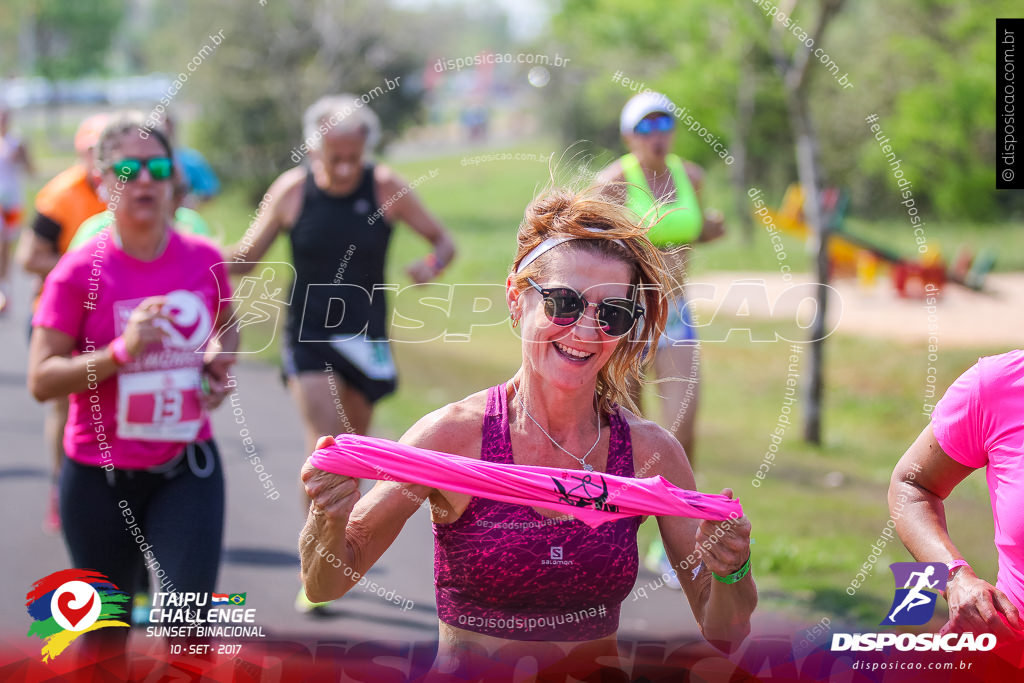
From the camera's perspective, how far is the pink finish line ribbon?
2424mm

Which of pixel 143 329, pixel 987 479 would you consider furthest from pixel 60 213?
pixel 987 479

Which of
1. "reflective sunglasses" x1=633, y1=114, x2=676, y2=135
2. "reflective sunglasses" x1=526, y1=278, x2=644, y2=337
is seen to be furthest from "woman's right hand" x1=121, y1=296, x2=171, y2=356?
"reflective sunglasses" x1=633, y1=114, x2=676, y2=135

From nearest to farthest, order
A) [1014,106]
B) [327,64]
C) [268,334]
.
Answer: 1. [1014,106]
2. [268,334]
3. [327,64]

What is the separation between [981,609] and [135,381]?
2549 mm

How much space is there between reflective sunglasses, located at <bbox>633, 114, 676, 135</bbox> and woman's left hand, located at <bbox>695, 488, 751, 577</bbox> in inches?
135

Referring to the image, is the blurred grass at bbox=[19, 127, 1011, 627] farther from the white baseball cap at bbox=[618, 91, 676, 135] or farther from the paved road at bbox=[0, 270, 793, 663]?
the paved road at bbox=[0, 270, 793, 663]

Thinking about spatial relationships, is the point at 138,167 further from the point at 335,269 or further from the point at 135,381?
the point at 335,269

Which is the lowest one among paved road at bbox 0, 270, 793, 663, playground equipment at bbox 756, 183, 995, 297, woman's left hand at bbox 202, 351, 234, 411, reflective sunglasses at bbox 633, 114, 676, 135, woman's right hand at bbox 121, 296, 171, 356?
paved road at bbox 0, 270, 793, 663

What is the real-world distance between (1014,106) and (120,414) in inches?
136

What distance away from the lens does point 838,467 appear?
821 centimetres

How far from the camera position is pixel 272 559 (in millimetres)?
5688

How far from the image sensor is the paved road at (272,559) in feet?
16.0

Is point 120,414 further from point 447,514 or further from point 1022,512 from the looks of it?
point 1022,512

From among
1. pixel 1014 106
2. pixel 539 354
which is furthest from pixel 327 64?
pixel 539 354
